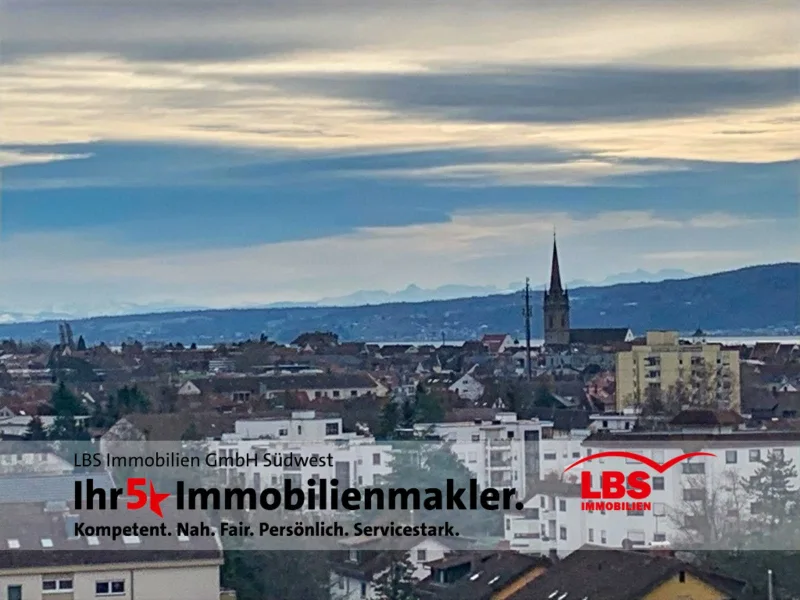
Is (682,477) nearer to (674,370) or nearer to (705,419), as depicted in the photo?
(705,419)

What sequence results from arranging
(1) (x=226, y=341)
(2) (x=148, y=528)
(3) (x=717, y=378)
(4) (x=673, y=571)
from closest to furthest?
(2) (x=148, y=528)
(4) (x=673, y=571)
(3) (x=717, y=378)
(1) (x=226, y=341)

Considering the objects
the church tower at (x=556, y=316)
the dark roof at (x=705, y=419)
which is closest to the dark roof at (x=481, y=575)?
the dark roof at (x=705, y=419)

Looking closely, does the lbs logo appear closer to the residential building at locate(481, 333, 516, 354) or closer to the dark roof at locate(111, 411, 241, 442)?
the dark roof at locate(111, 411, 241, 442)

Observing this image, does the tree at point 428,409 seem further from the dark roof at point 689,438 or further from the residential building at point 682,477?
the residential building at point 682,477

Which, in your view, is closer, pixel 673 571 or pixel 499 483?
pixel 673 571

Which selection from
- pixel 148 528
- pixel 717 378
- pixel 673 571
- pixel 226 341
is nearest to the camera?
pixel 148 528

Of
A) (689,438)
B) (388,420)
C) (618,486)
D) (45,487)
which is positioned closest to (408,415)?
(388,420)

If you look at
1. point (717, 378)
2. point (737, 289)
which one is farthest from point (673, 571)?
point (737, 289)

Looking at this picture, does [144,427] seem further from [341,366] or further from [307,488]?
[341,366]
